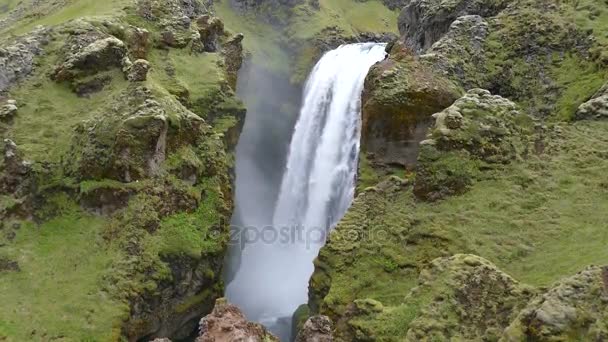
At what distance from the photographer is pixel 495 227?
1716 cm

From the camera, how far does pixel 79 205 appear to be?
72.9ft

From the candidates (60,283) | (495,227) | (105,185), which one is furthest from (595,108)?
(60,283)

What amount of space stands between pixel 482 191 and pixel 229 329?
34.0 ft

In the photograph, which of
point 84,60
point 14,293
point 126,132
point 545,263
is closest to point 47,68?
point 84,60

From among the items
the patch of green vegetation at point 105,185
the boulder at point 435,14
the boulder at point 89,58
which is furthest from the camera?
the boulder at point 435,14

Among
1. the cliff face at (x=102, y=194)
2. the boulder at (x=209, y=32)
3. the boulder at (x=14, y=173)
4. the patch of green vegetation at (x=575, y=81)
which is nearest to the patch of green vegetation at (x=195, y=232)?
the cliff face at (x=102, y=194)

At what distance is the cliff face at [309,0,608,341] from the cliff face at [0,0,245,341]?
6216mm

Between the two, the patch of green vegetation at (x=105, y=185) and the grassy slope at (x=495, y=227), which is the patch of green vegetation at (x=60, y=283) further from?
the grassy slope at (x=495, y=227)

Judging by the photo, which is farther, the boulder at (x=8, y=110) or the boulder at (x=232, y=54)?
the boulder at (x=232, y=54)

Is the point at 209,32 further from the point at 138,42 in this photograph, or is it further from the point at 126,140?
the point at 126,140

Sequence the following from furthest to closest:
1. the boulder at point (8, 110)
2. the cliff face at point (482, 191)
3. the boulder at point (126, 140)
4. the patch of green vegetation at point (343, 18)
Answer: the patch of green vegetation at point (343, 18) < the boulder at point (8, 110) < the boulder at point (126, 140) < the cliff face at point (482, 191)

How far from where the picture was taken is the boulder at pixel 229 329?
12.0m

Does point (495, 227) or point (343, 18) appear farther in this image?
point (343, 18)

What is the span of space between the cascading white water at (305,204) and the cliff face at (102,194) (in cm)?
601
